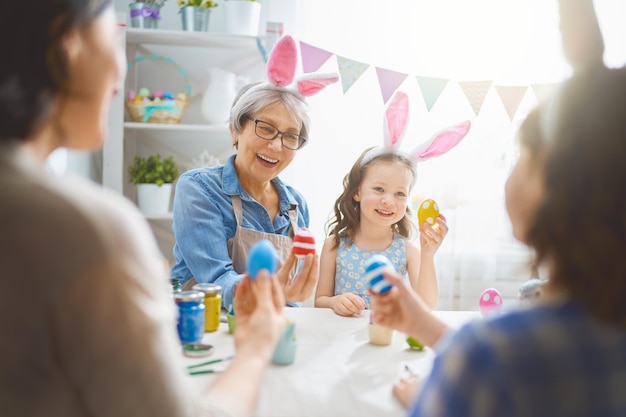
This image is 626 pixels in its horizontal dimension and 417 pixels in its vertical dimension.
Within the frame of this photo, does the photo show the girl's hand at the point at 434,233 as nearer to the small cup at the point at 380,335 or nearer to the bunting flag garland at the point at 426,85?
the small cup at the point at 380,335

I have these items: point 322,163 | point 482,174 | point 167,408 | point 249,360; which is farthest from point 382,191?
point 167,408

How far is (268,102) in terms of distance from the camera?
188cm

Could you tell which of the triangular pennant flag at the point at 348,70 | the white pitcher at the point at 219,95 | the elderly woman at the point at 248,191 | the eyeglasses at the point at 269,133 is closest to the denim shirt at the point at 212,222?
the elderly woman at the point at 248,191

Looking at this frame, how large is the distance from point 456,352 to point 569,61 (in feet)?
2.09

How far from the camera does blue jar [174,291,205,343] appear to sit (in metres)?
1.19

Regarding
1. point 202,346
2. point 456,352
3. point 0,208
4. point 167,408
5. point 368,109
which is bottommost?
point 202,346

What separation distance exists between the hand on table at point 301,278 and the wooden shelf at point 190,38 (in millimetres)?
1724

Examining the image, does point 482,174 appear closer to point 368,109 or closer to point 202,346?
point 368,109

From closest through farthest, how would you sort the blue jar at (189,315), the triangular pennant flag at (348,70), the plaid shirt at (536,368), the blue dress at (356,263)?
1. the plaid shirt at (536,368)
2. the blue jar at (189,315)
3. the blue dress at (356,263)
4. the triangular pennant flag at (348,70)

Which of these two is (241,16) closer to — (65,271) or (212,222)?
(212,222)

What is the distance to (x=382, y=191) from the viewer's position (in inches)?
84.0

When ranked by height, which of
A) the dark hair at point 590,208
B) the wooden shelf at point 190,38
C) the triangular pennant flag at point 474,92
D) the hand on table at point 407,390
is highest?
the wooden shelf at point 190,38

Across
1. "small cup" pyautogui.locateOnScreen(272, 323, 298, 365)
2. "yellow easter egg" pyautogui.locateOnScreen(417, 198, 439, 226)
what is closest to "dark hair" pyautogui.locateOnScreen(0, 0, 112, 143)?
"small cup" pyautogui.locateOnScreen(272, 323, 298, 365)

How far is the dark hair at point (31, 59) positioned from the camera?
577 millimetres
